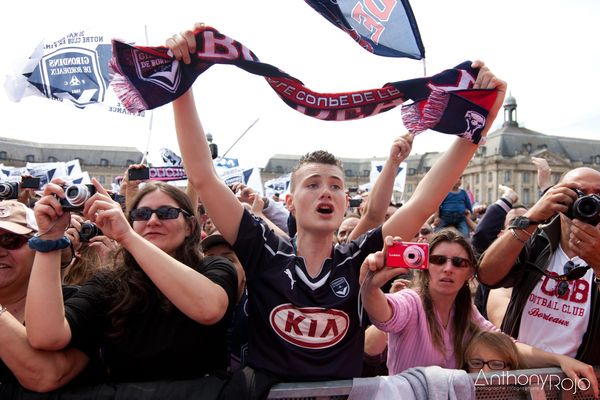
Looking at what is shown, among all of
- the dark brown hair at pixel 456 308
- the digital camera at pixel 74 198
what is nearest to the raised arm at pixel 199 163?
the digital camera at pixel 74 198

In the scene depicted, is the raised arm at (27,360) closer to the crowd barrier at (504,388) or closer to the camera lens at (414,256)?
the crowd barrier at (504,388)

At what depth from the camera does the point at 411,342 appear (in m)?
2.70

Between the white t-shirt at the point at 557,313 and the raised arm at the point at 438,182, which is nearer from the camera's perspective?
the raised arm at the point at 438,182

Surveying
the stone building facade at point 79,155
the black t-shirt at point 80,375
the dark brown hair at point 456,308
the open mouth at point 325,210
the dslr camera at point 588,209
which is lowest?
the stone building facade at point 79,155

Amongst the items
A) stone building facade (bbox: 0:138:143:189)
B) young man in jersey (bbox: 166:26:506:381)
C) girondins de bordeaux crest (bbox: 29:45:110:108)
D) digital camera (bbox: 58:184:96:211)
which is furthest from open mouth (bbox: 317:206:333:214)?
stone building facade (bbox: 0:138:143:189)

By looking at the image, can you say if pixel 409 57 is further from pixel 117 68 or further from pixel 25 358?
pixel 25 358

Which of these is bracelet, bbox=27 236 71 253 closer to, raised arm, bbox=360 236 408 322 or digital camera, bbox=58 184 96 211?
digital camera, bbox=58 184 96 211

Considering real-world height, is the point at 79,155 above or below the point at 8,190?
below

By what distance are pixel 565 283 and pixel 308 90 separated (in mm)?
1773

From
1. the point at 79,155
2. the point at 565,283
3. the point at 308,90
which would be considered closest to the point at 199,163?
the point at 308,90

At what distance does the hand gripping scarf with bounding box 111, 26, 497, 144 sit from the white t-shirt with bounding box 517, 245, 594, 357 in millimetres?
958

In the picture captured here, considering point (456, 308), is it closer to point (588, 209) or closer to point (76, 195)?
point (588, 209)

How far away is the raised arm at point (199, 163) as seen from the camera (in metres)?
2.44

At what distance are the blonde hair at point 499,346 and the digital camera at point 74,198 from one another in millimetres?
2050
